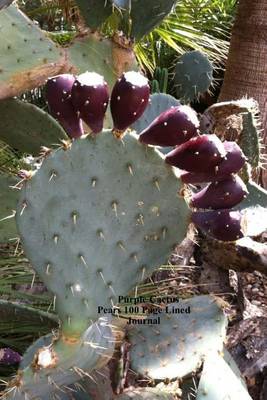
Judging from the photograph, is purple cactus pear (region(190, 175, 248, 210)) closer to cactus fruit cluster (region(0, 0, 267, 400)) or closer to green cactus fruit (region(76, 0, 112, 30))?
cactus fruit cluster (region(0, 0, 267, 400))

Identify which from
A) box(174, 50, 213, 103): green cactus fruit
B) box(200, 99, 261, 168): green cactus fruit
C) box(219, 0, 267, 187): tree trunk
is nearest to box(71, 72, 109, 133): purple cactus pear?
box(200, 99, 261, 168): green cactus fruit

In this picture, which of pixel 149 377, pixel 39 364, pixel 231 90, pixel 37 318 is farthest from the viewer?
pixel 231 90

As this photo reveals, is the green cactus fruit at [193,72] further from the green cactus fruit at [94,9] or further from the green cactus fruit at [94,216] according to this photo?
the green cactus fruit at [94,216]

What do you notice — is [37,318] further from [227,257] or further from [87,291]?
[227,257]

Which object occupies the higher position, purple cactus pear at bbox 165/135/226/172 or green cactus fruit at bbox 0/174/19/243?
purple cactus pear at bbox 165/135/226/172

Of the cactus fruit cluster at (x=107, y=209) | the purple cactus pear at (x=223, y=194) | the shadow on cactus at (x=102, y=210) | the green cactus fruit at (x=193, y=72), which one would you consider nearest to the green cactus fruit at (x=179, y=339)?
the cactus fruit cluster at (x=107, y=209)

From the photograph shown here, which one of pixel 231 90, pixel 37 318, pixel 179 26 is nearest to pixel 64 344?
pixel 37 318

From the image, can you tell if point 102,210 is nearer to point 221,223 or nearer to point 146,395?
point 221,223
